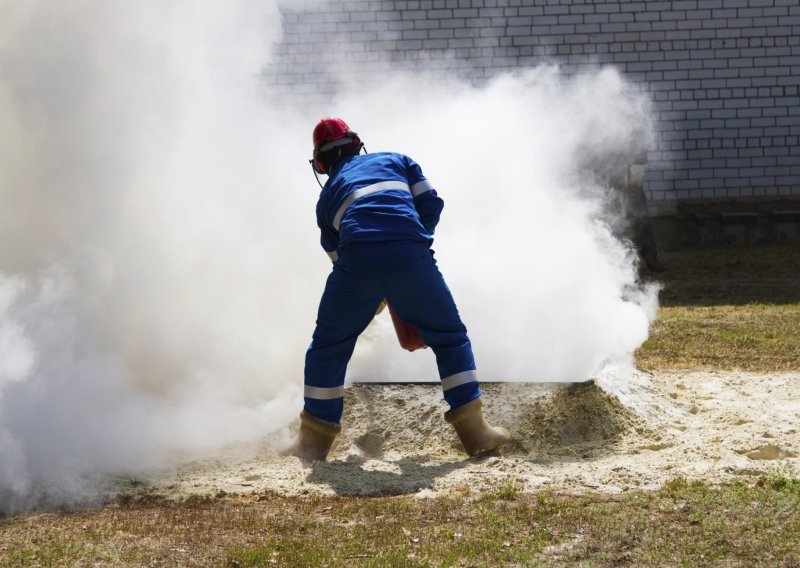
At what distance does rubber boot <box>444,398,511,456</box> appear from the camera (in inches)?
222

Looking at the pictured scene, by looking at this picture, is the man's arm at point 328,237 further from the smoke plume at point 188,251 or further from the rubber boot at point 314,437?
the smoke plume at point 188,251

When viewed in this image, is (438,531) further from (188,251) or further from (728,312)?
(728,312)

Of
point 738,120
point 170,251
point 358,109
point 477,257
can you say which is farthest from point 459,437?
point 738,120

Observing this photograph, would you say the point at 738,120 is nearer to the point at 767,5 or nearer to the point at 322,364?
the point at 767,5

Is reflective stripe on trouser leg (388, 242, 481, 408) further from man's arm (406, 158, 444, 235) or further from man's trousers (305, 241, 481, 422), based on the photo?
man's arm (406, 158, 444, 235)

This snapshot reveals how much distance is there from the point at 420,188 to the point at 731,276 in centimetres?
785

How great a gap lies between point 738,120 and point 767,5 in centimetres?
157

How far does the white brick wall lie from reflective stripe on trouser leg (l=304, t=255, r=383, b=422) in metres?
8.32

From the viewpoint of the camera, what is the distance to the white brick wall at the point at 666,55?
44.9 ft

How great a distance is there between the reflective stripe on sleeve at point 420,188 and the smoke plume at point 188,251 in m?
1.56

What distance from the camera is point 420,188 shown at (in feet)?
19.3

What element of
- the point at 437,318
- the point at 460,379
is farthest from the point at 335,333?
the point at 460,379

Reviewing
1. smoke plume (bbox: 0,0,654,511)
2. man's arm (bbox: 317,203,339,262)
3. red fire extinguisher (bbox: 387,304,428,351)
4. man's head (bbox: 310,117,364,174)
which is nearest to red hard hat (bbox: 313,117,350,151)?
man's head (bbox: 310,117,364,174)

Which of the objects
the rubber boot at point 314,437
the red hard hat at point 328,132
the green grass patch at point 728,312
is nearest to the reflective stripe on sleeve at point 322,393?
the rubber boot at point 314,437
